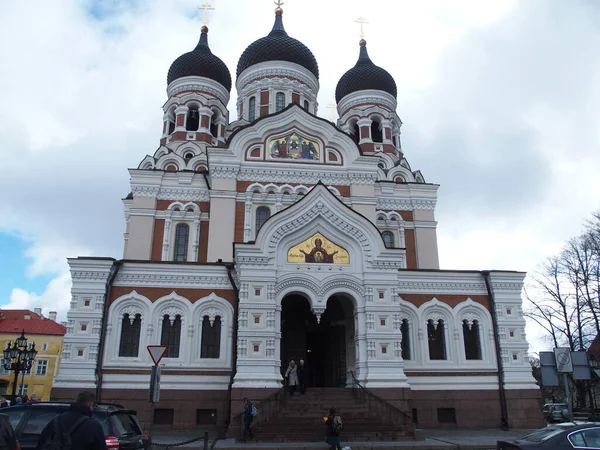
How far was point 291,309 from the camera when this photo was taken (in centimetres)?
2064

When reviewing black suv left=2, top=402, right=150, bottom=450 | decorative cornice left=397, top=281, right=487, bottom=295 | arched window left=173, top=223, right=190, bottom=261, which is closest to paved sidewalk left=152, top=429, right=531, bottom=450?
black suv left=2, top=402, right=150, bottom=450

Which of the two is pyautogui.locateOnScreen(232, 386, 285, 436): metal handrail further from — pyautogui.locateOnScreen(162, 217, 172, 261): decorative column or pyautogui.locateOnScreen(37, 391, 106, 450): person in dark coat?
pyautogui.locateOnScreen(162, 217, 172, 261): decorative column

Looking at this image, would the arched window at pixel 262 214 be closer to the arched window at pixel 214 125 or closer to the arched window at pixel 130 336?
the arched window at pixel 130 336

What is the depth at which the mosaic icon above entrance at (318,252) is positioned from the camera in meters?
18.1

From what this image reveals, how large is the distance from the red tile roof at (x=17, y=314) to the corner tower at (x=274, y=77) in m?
36.6

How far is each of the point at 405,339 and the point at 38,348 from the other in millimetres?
42780

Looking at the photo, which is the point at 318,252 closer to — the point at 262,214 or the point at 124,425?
the point at 262,214

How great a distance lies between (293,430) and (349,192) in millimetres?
12223

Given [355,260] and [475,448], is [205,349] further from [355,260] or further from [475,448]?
[475,448]

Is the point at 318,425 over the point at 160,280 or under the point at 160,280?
under

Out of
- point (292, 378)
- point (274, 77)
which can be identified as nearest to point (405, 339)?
point (292, 378)

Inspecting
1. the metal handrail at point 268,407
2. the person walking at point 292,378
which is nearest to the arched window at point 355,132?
the person walking at point 292,378

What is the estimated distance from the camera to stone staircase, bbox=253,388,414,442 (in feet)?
48.2

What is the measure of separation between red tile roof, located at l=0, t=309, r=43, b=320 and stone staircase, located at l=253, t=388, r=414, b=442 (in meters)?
46.9
